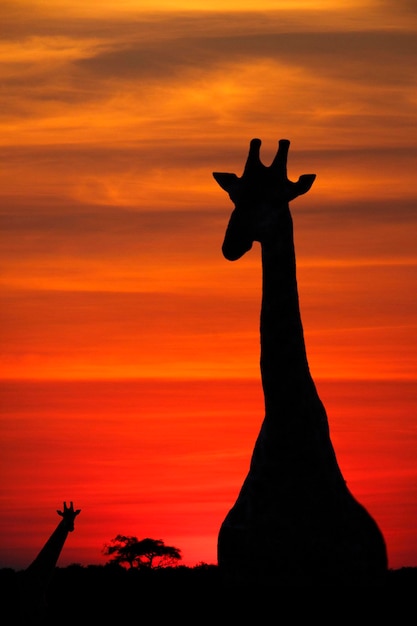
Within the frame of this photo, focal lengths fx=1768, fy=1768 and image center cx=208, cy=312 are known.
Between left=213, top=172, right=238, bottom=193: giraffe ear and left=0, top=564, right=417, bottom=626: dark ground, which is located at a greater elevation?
left=213, top=172, right=238, bottom=193: giraffe ear

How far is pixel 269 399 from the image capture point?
33.1 m


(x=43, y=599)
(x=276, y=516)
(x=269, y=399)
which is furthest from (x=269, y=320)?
(x=43, y=599)

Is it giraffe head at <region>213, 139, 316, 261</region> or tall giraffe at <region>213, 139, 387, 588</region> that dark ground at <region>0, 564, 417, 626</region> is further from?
giraffe head at <region>213, 139, 316, 261</region>

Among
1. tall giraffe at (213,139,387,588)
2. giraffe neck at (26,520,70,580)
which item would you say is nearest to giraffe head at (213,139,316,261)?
tall giraffe at (213,139,387,588)

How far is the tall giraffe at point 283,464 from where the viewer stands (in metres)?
32.0

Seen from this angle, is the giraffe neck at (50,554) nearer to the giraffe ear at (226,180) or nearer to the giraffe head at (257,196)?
the giraffe head at (257,196)

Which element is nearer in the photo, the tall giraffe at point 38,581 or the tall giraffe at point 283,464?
the tall giraffe at point 283,464

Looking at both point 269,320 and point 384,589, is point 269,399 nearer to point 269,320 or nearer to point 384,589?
point 269,320

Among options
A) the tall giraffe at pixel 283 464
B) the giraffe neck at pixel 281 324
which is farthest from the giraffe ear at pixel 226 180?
the giraffe neck at pixel 281 324

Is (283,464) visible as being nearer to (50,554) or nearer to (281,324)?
(281,324)

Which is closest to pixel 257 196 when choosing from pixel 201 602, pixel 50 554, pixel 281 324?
pixel 281 324

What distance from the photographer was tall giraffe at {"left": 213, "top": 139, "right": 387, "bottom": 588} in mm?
32031

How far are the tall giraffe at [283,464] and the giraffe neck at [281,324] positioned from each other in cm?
2

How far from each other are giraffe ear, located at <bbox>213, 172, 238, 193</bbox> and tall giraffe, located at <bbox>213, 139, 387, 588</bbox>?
0.06 ft
